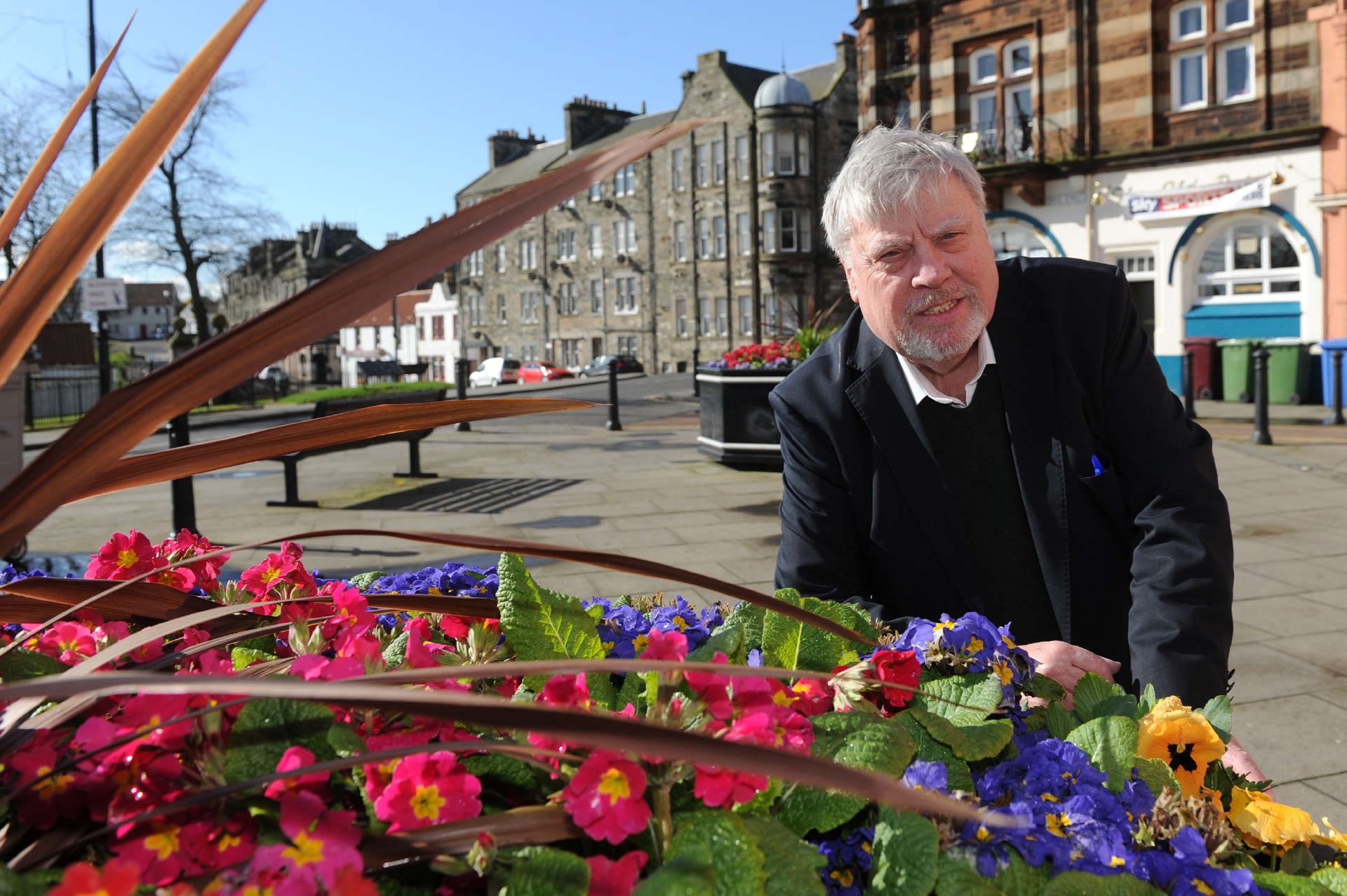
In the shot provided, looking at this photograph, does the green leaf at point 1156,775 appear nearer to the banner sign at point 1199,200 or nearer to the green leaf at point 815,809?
the green leaf at point 815,809

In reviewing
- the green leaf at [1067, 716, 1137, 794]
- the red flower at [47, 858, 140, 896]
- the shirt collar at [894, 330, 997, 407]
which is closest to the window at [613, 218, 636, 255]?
the shirt collar at [894, 330, 997, 407]

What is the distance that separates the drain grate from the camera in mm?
8831

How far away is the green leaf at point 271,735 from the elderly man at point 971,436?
1347 millimetres

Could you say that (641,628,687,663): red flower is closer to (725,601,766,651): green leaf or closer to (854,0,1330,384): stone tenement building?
(725,601,766,651): green leaf

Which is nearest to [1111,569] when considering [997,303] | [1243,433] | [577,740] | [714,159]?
[997,303]

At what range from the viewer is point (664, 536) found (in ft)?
24.2

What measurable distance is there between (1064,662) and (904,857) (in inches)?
32.0

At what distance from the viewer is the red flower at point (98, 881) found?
653 mm

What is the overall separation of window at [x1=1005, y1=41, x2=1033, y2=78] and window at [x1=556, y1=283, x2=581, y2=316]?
36919 mm

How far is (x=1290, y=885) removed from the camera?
1035 millimetres

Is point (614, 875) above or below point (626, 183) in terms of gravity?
below

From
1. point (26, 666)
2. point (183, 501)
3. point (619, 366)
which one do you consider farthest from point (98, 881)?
point (619, 366)

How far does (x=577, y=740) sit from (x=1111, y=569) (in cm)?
198

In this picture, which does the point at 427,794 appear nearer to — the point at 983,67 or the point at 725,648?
the point at 725,648
